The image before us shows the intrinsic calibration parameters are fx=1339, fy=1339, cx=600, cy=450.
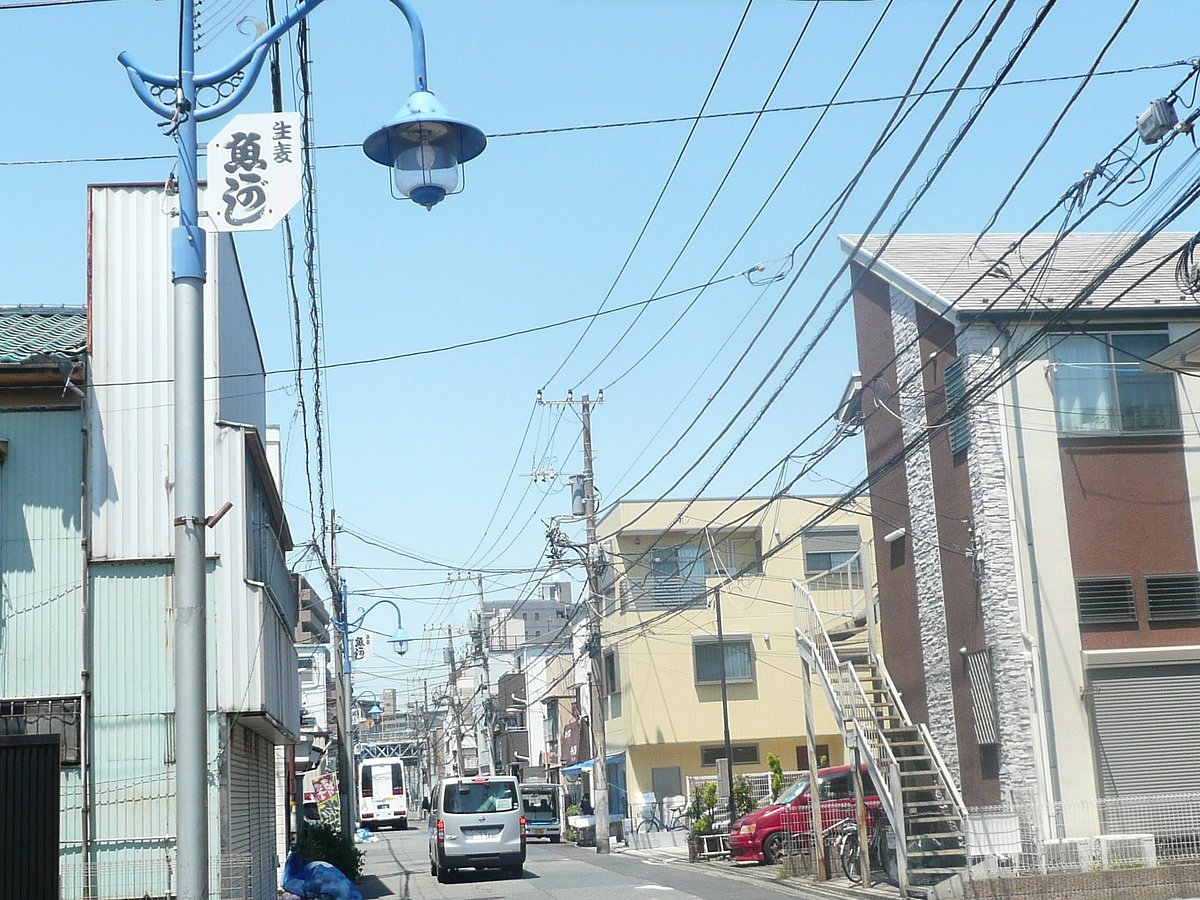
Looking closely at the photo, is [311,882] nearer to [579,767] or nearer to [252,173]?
[252,173]

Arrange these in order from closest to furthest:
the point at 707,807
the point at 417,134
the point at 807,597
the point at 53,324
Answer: the point at 417,134
the point at 53,324
the point at 807,597
the point at 707,807

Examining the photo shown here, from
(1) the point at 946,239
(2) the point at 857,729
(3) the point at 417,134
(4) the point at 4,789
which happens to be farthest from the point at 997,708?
(3) the point at 417,134

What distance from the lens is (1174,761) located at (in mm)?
20422

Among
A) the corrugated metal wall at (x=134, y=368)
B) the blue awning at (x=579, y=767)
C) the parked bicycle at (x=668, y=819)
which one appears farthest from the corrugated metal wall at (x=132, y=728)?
the blue awning at (x=579, y=767)

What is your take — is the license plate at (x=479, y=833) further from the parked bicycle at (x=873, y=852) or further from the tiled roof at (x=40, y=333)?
the tiled roof at (x=40, y=333)

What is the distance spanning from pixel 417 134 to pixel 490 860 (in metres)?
21.7

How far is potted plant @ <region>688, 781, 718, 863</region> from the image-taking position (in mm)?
31516

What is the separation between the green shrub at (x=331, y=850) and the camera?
24.3 m

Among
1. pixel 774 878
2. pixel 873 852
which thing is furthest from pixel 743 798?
pixel 873 852

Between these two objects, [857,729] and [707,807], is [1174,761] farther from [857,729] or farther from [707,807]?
[707,807]

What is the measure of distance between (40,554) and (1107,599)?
1564 centimetres

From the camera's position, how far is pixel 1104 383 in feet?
71.4

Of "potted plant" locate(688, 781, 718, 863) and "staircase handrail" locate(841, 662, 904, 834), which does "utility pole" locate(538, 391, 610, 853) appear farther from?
"staircase handrail" locate(841, 662, 904, 834)

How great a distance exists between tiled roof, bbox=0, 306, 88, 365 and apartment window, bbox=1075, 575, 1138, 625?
49.8 ft
